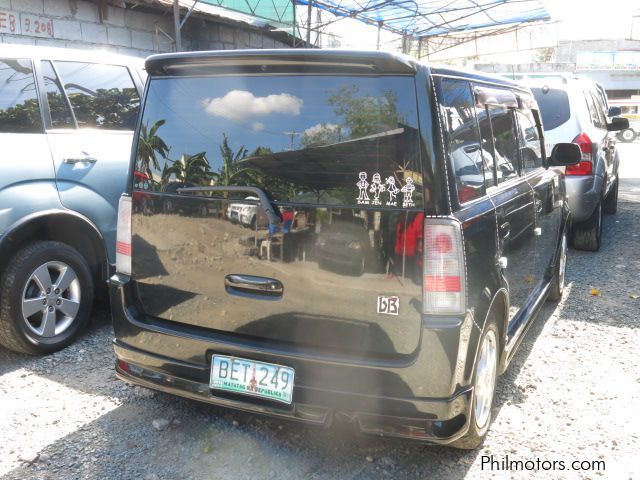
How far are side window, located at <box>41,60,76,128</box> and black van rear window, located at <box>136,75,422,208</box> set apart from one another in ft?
5.41

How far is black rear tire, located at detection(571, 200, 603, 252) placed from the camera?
22.7 feet

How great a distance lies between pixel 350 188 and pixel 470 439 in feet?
4.42

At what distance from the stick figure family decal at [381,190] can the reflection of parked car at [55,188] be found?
242 centimetres

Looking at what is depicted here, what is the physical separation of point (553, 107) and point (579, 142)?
0.51 m

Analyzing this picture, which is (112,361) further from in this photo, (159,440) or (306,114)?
(306,114)

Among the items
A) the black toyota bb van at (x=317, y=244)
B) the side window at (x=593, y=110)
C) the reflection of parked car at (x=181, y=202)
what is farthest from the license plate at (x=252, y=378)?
the side window at (x=593, y=110)

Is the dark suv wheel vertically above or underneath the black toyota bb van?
above

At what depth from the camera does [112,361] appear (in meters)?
3.99

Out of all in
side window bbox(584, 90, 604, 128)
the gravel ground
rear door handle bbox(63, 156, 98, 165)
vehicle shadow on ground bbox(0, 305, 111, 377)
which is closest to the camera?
the gravel ground

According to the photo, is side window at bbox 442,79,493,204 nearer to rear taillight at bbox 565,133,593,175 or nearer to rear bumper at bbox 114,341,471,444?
rear bumper at bbox 114,341,471,444

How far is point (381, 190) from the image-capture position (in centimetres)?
242

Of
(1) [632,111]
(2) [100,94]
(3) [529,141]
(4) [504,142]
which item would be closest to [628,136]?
(1) [632,111]

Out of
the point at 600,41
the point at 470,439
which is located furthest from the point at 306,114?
the point at 600,41

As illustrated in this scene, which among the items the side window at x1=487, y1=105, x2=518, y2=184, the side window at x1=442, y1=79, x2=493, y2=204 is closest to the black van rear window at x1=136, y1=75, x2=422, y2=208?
the side window at x1=442, y1=79, x2=493, y2=204
